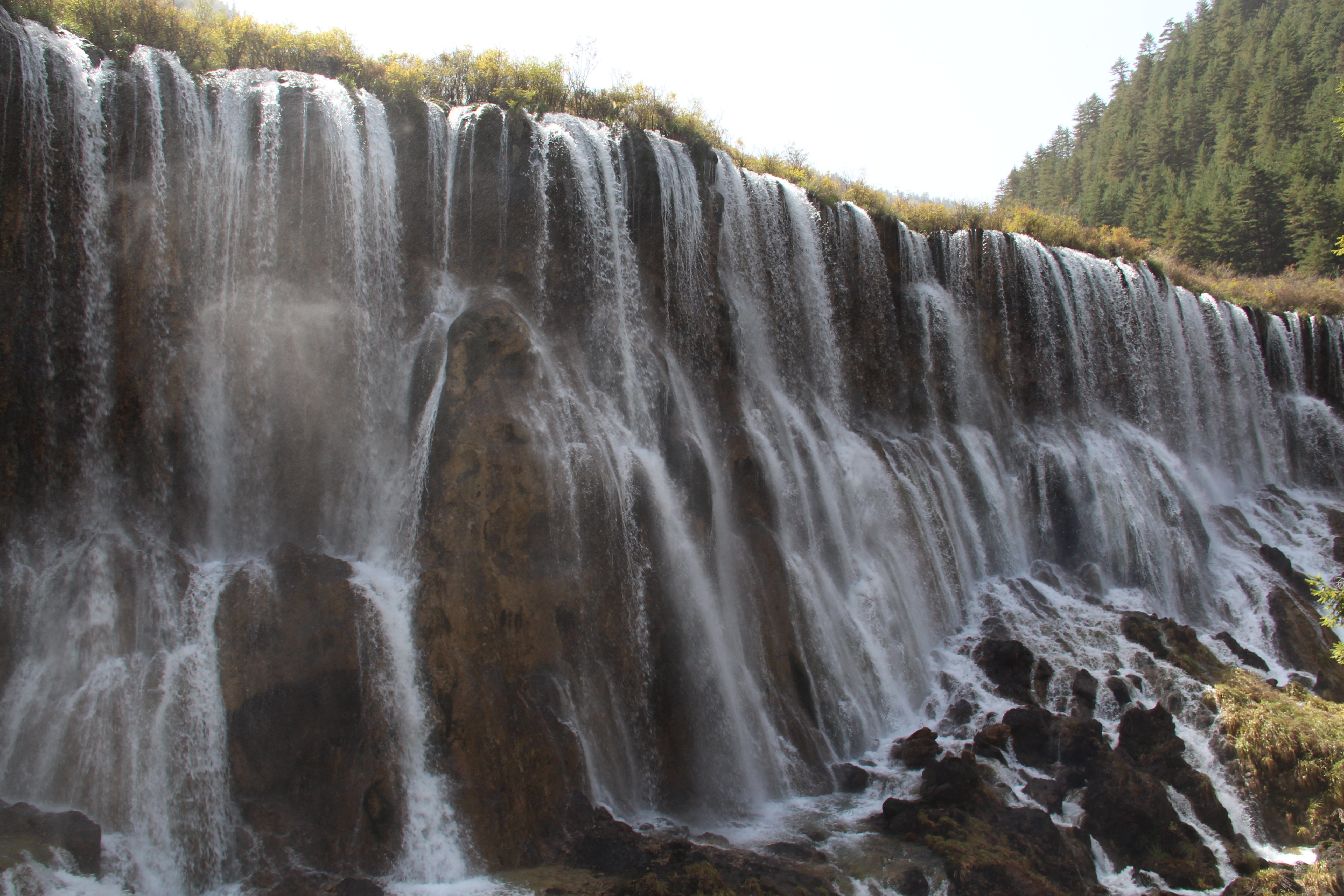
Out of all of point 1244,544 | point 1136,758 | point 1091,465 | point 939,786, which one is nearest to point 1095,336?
point 1091,465

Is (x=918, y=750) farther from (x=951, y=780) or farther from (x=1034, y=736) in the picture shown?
(x=1034, y=736)

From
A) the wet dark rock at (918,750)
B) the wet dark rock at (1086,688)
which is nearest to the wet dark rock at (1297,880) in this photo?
the wet dark rock at (1086,688)

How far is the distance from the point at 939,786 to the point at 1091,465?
42.0ft

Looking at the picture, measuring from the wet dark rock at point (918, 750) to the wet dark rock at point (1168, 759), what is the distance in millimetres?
2974

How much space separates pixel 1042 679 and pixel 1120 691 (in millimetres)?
1238

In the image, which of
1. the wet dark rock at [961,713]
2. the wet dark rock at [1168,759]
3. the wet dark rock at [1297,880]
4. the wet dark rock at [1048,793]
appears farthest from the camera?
the wet dark rock at [961,713]

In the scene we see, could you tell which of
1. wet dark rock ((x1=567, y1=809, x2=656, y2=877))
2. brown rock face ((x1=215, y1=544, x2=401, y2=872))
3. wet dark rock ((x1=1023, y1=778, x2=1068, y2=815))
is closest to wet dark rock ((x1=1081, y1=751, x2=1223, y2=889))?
wet dark rock ((x1=1023, y1=778, x2=1068, y2=815))

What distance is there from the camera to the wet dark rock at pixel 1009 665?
14227mm

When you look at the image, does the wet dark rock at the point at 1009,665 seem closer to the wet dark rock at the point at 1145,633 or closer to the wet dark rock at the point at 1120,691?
the wet dark rock at the point at 1120,691

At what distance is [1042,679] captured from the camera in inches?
572

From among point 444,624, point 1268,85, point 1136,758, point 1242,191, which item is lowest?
point 1136,758

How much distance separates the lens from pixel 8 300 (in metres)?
10.2

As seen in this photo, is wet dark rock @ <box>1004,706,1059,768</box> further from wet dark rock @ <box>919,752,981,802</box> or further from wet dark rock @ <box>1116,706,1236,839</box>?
wet dark rock @ <box>919,752,981,802</box>

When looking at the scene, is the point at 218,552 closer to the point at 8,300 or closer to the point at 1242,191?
the point at 8,300
